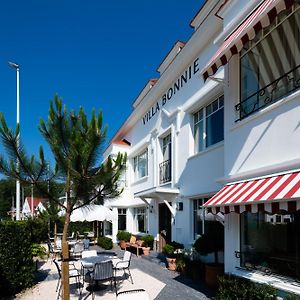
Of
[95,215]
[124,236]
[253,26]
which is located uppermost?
[253,26]

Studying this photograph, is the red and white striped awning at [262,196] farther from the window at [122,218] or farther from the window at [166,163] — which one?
the window at [122,218]

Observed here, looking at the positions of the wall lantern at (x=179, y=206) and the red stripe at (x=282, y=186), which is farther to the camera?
the wall lantern at (x=179, y=206)

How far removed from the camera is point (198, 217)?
659 inches

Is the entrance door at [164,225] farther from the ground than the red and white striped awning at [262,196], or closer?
closer

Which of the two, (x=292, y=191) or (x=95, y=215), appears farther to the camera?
(x=95, y=215)

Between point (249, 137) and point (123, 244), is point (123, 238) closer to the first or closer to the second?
point (123, 244)

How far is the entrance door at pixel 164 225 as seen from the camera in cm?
2131

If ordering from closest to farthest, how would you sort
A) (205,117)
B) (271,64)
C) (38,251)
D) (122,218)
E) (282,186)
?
(282,186) < (271,64) < (205,117) < (38,251) < (122,218)

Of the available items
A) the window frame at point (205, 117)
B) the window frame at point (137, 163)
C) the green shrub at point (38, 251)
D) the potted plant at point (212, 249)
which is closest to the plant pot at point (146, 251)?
the green shrub at point (38, 251)

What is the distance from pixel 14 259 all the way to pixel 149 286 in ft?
17.9

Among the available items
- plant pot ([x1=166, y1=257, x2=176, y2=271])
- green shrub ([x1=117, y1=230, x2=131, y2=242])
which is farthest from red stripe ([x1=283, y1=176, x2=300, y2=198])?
green shrub ([x1=117, y1=230, x2=131, y2=242])

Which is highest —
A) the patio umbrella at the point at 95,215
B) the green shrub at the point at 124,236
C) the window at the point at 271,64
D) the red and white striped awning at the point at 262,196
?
the window at the point at 271,64

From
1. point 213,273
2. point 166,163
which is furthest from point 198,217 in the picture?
point 166,163

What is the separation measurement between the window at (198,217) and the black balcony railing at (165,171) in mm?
4439
